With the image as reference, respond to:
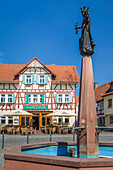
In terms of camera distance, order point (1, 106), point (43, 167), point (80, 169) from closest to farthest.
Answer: point (80, 169)
point (43, 167)
point (1, 106)

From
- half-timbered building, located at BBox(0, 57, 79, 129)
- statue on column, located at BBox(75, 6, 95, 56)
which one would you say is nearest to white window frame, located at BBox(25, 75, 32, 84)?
half-timbered building, located at BBox(0, 57, 79, 129)

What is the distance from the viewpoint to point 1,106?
32.1m

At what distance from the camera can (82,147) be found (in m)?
6.76

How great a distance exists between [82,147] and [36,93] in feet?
85.9

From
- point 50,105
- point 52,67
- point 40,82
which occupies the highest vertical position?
point 52,67

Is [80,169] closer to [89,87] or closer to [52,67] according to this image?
[89,87]

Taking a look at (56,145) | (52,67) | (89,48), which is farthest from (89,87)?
(52,67)

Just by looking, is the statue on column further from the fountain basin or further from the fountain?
the fountain basin

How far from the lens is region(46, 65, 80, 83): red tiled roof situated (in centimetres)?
3394

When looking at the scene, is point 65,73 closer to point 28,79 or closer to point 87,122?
point 28,79

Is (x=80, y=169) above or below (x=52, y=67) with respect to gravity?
below

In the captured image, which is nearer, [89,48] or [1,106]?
→ [89,48]

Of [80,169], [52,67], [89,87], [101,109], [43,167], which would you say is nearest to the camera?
[80,169]

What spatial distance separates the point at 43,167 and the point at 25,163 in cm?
44
